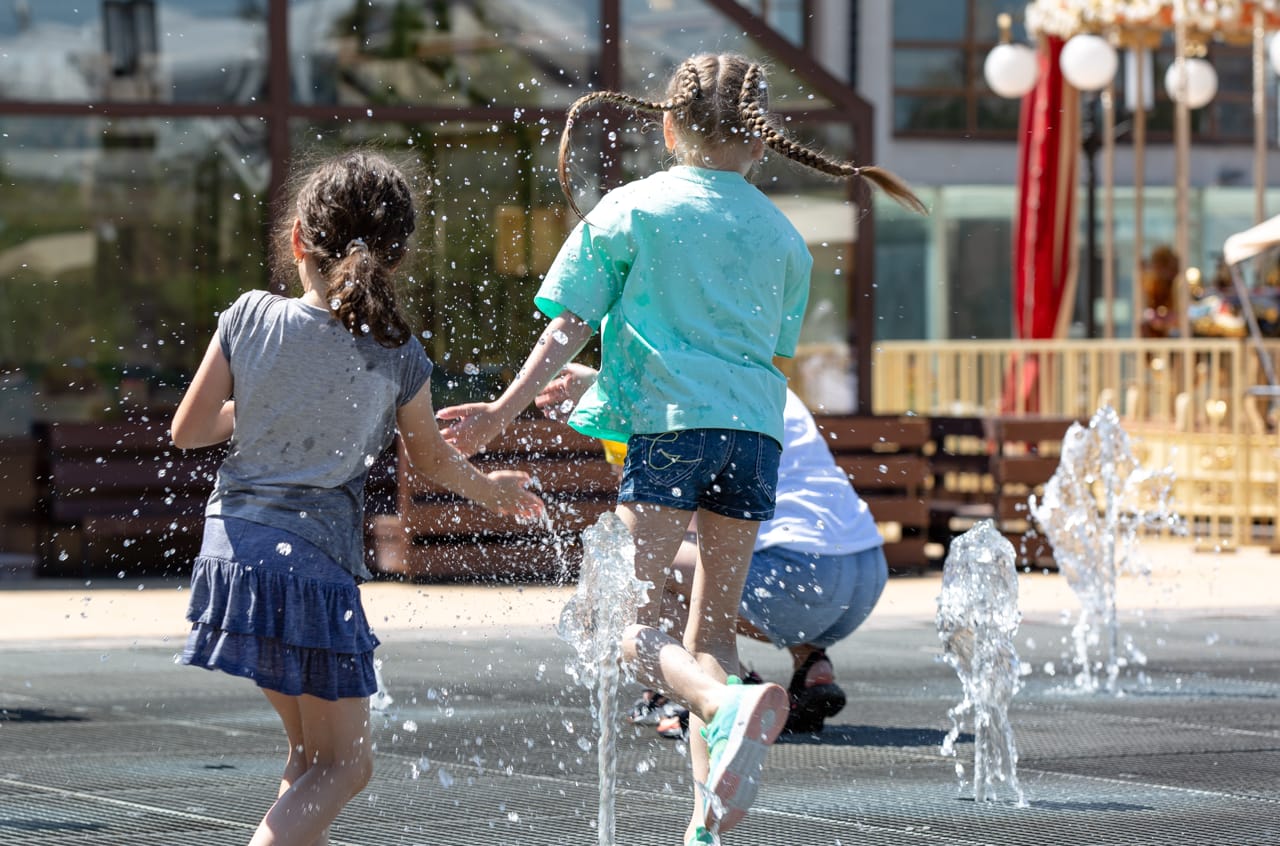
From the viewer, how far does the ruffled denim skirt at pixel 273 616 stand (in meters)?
3.28

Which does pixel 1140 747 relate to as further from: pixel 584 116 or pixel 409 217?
pixel 584 116

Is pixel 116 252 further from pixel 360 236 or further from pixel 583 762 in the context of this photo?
pixel 360 236

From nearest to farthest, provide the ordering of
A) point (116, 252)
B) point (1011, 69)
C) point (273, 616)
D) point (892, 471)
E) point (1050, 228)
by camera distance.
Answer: point (273, 616) → point (892, 471) → point (116, 252) → point (1050, 228) → point (1011, 69)

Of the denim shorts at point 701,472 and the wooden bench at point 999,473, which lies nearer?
the denim shorts at point 701,472

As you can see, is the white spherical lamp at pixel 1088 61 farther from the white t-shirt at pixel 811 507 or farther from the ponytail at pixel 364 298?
the ponytail at pixel 364 298

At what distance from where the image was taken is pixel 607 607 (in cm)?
397

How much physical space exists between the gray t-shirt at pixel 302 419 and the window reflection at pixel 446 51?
930 cm

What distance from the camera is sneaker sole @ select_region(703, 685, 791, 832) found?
3402mm

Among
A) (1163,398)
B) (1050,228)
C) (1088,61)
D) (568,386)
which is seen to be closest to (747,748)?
(568,386)

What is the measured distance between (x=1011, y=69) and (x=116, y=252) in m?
8.20

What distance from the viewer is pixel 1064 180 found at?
54.7 feet

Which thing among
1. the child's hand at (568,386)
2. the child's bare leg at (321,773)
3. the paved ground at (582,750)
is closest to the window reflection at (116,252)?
the paved ground at (582,750)

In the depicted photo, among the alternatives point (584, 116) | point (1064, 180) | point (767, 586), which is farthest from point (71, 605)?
point (1064, 180)

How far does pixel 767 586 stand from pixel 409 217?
2.27 meters
